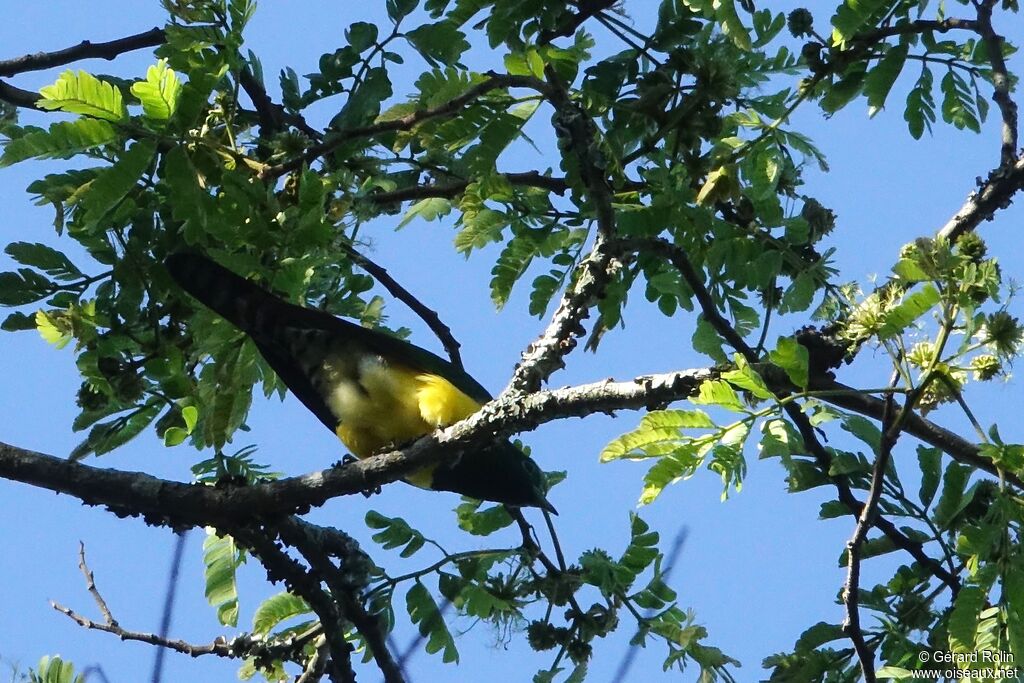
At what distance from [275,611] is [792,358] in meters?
3.28

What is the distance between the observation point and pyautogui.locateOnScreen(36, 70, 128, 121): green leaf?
157 inches

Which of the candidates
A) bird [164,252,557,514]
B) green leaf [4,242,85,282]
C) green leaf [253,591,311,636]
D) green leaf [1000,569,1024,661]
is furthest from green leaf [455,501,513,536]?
green leaf [1000,569,1024,661]

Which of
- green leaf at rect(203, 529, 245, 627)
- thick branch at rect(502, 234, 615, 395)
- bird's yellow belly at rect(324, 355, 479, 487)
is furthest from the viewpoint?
bird's yellow belly at rect(324, 355, 479, 487)

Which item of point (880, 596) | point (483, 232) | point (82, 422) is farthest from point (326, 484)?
point (880, 596)

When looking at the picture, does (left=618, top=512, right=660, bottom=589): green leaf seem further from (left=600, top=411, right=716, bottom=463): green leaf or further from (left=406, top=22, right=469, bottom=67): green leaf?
(left=406, top=22, right=469, bottom=67): green leaf

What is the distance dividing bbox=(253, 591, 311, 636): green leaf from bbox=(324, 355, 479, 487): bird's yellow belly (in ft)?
3.60

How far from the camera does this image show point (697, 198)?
4.78 meters

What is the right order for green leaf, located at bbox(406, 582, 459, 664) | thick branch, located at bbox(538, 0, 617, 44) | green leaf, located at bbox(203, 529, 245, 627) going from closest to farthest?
Result: thick branch, located at bbox(538, 0, 617, 44), green leaf, located at bbox(406, 582, 459, 664), green leaf, located at bbox(203, 529, 245, 627)

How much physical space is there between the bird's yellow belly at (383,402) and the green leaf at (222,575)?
112cm

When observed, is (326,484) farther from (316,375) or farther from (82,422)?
(316,375)

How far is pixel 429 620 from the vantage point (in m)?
5.23

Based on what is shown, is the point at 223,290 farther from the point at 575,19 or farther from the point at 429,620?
the point at 575,19

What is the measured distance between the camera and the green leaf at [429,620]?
5.24 meters

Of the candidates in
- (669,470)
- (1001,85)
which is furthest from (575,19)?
(669,470)
